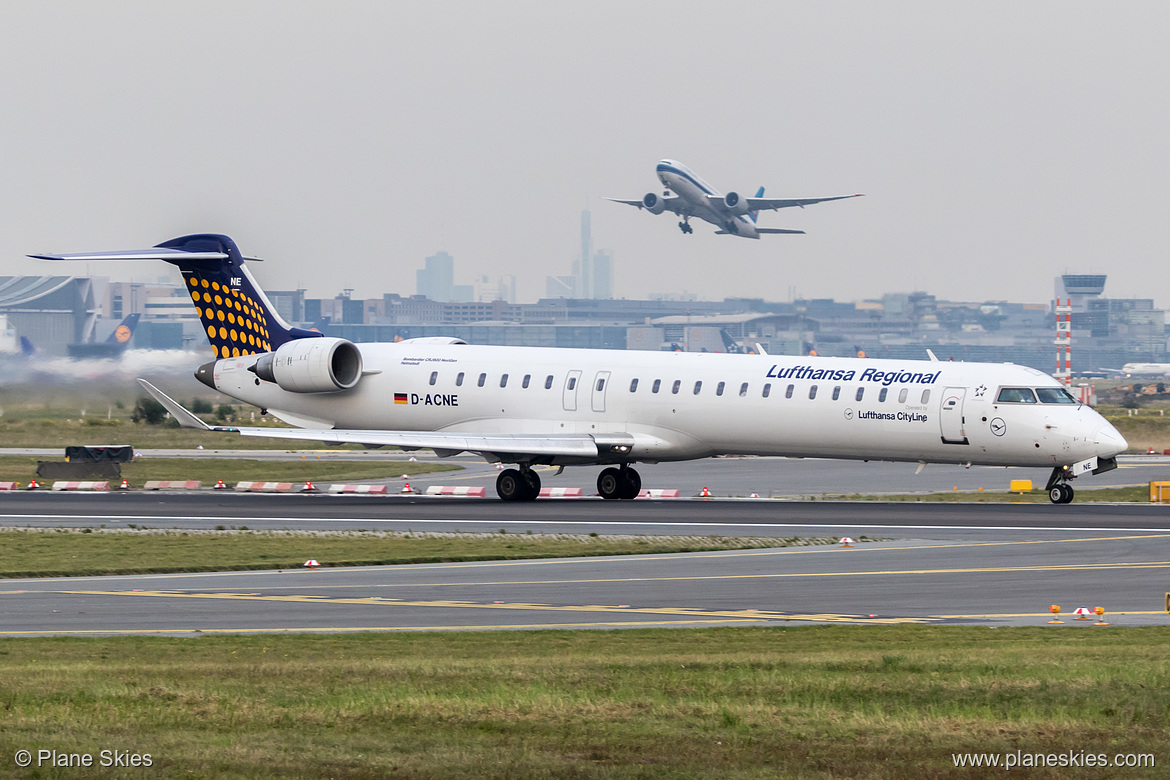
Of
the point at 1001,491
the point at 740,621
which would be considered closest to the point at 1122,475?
the point at 1001,491

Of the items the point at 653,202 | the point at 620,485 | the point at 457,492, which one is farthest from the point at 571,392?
the point at 653,202

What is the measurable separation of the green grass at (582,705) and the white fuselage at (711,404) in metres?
17.8

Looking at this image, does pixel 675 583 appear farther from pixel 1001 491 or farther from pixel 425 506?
pixel 1001 491

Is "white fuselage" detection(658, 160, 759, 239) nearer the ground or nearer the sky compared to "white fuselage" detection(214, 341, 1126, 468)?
nearer the sky

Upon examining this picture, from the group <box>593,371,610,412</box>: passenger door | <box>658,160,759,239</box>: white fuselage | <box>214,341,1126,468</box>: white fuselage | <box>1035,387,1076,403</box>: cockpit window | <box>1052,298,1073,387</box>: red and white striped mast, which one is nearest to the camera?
<box>1035,387,1076,403</box>: cockpit window

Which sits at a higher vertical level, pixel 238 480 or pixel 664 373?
pixel 664 373

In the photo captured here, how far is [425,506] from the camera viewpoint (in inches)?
1420

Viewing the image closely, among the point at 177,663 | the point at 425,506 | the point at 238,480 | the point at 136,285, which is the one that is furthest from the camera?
the point at 136,285

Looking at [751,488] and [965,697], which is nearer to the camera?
[965,697]

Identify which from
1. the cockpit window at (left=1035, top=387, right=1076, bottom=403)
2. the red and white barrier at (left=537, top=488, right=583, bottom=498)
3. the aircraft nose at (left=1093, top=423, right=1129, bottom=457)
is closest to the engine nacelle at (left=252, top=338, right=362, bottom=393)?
the red and white barrier at (left=537, top=488, right=583, bottom=498)

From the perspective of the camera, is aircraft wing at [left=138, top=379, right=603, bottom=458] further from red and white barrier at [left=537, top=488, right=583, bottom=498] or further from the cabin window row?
red and white barrier at [left=537, top=488, right=583, bottom=498]

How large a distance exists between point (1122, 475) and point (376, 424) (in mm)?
23526

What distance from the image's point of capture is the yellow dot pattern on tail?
41500 millimetres

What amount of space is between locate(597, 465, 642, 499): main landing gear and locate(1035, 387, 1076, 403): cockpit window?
10521mm
